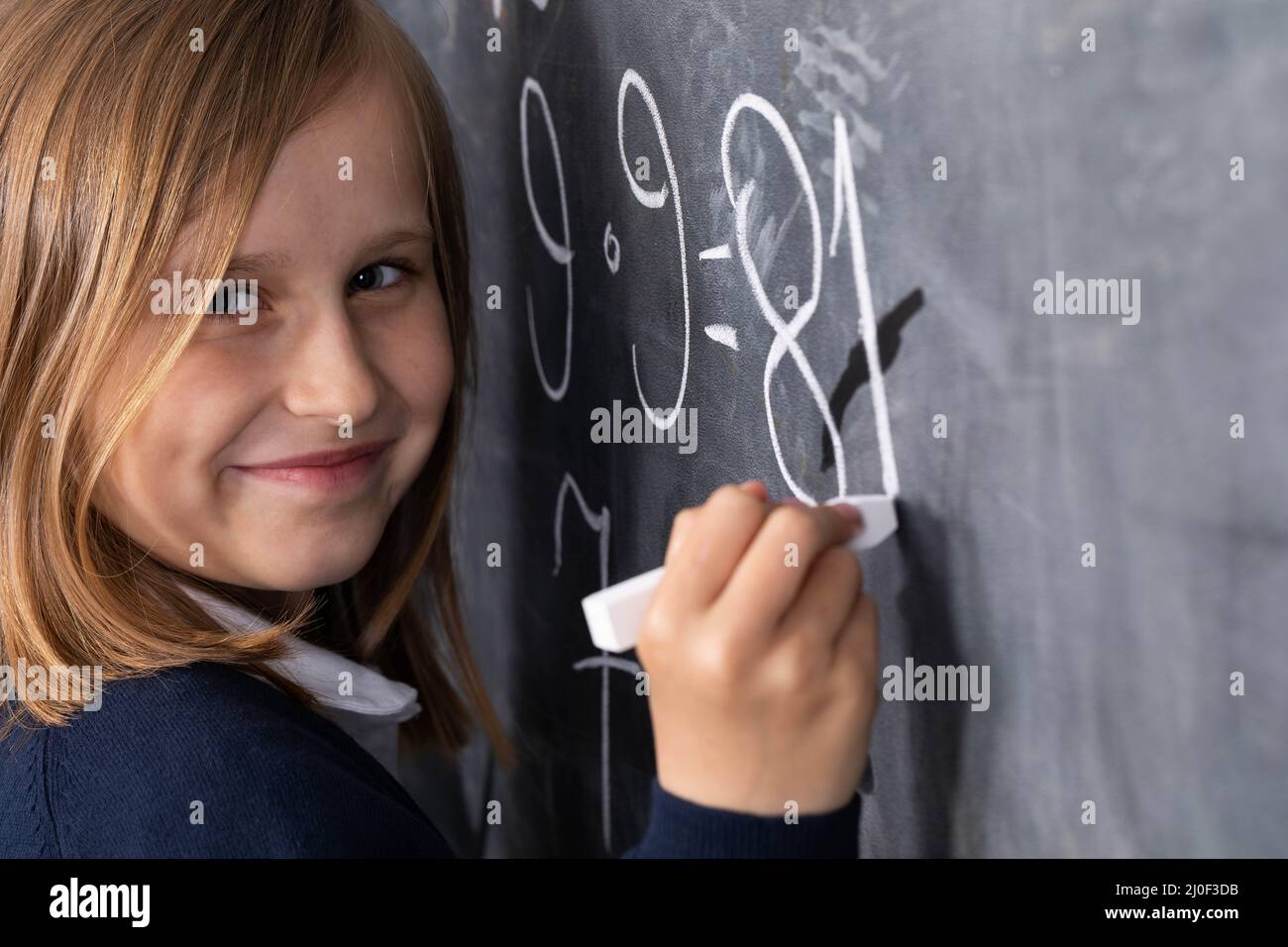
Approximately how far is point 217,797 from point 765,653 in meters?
0.25

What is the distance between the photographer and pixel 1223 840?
1.13 feet

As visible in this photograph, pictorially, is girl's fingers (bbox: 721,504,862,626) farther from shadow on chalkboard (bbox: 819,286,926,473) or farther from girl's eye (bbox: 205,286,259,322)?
girl's eye (bbox: 205,286,259,322)

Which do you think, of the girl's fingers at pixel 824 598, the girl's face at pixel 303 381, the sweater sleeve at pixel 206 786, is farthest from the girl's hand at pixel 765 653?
the girl's face at pixel 303 381

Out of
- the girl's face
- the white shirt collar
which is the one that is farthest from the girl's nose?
the white shirt collar

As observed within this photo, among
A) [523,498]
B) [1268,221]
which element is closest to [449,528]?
[523,498]

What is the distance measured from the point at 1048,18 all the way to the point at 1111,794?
0.86ft

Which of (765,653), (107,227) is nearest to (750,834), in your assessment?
(765,653)

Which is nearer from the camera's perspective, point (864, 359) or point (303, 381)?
point (864, 359)

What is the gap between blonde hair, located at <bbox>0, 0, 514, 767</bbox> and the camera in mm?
567

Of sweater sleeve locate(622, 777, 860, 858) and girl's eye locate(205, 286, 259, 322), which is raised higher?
girl's eye locate(205, 286, 259, 322)

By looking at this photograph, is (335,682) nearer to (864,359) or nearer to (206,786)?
(206,786)

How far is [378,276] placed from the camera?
2.22 ft

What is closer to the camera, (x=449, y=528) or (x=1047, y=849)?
(x=1047, y=849)
